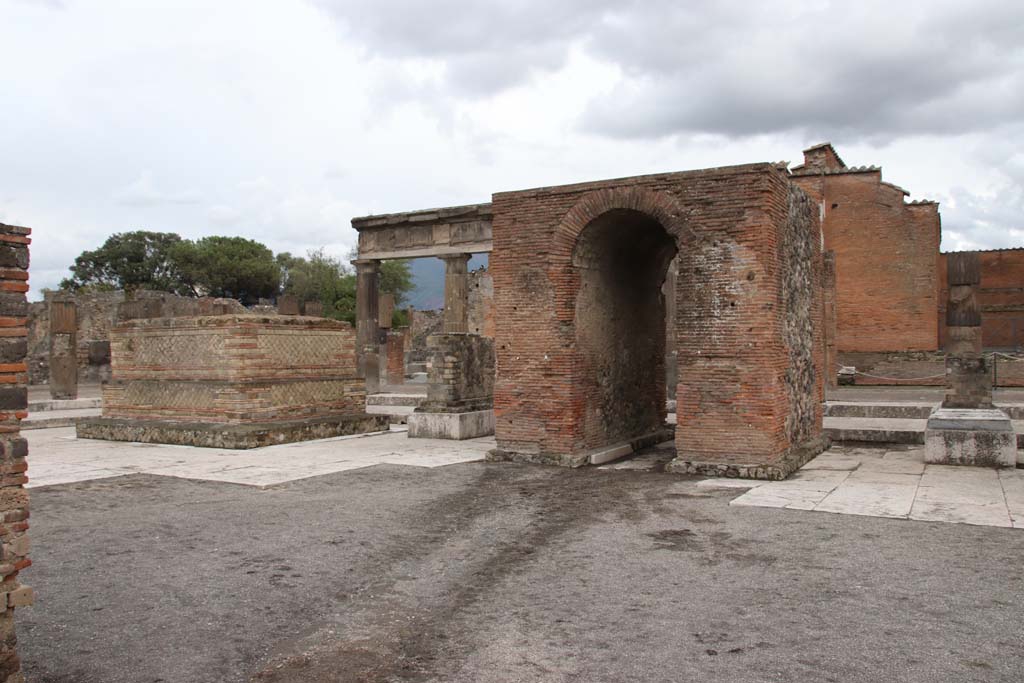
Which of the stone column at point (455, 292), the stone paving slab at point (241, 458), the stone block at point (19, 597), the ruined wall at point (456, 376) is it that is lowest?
the stone paving slab at point (241, 458)

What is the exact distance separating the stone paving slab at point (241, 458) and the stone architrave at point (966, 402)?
5.62m

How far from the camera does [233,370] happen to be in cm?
1174

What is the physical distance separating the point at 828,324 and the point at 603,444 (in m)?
13.1

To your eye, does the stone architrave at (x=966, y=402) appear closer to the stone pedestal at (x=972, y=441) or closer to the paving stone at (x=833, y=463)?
the stone pedestal at (x=972, y=441)

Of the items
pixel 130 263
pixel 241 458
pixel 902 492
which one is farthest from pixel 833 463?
pixel 130 263

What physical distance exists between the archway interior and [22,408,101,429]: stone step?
31.6 feet

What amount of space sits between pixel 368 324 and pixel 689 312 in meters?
15.4

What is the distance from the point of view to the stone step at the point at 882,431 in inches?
456

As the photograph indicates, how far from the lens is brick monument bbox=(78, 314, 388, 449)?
11.8 meters

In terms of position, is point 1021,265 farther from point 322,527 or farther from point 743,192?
point 322,527

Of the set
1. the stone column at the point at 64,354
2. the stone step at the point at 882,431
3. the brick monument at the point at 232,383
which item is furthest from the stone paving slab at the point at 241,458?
the stone column at the point at 64,354

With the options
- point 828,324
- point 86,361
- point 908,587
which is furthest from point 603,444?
point 86,361

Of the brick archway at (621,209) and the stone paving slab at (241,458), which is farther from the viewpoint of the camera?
the stone paving slab at (241,458)

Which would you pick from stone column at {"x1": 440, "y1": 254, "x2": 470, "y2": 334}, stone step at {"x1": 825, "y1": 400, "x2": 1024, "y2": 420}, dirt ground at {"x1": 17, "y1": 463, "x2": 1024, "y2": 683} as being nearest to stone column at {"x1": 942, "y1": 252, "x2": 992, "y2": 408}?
stone step at {"x1": 825, "y1": 400, "x2": 1024, "y2": 420}
